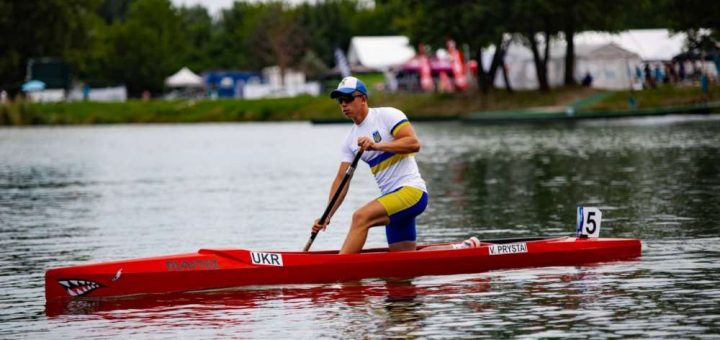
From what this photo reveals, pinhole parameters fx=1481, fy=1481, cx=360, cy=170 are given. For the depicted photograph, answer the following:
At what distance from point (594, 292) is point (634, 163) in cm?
2835

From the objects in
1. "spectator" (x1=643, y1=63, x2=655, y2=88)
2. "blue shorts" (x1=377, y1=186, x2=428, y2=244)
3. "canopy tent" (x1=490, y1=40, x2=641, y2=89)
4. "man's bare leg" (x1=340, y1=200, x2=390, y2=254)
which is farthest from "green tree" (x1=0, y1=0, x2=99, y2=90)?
"blue shorts" (x1=377, y1=186, x2=428, y2=244)

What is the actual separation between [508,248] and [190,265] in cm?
432

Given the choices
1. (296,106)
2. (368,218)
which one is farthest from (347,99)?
(296,106)

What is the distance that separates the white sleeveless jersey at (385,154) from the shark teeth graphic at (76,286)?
345 cm

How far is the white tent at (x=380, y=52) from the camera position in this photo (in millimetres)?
137400

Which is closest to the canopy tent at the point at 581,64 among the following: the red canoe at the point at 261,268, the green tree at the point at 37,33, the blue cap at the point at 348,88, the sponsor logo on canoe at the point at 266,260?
the green tree at the point at 37,33

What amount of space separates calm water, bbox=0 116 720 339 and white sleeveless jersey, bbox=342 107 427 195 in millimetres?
1345

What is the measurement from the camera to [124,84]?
498 ft

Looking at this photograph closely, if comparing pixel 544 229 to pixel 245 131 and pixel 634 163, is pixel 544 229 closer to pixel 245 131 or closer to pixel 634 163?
pixel 634 163

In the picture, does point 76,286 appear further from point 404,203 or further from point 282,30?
point 282,30

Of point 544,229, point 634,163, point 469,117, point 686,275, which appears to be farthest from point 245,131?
point 686,275

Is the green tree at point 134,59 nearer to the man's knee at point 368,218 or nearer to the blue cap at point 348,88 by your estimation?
the man's knee at point 368,218

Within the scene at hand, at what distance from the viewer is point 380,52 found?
14162cm

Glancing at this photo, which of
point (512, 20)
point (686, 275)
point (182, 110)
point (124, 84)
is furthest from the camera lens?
point (124, 84)
